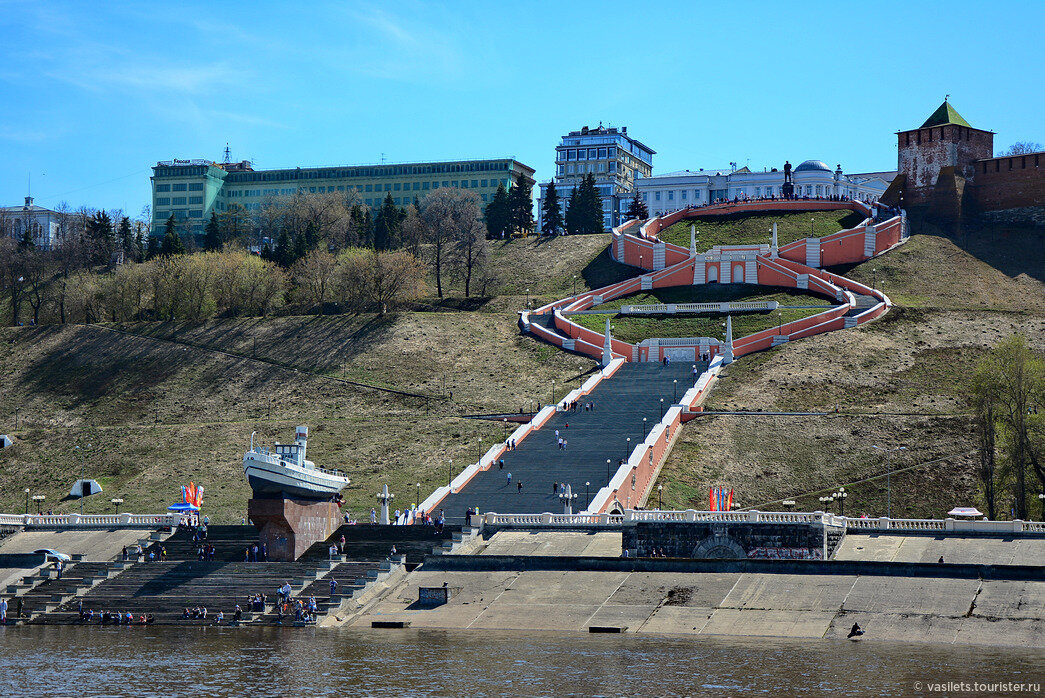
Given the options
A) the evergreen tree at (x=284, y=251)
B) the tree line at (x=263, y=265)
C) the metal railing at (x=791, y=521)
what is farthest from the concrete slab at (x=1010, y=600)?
the evergreen tree at (x=284, y=251)

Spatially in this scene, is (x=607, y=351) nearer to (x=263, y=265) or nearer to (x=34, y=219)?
(x=263, y=265)

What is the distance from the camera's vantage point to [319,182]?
170 meters

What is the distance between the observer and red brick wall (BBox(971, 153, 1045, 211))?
10688 centimetres

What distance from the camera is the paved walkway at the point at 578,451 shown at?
2355 inches

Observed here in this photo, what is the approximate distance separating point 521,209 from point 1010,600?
9495 cm

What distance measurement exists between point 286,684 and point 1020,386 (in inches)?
1487

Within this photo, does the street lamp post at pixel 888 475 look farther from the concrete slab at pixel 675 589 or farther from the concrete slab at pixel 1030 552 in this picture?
the concrete slab at pixel 675 589

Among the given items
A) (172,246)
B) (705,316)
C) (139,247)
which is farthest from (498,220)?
(705,316)

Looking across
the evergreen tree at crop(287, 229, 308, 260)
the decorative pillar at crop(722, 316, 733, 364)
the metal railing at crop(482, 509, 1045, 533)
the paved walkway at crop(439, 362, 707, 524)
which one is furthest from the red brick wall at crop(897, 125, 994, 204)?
the metal railing at crop(482, 509, 1045, 533)

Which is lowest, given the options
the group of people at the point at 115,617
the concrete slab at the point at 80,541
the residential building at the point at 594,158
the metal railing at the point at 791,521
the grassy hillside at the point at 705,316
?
the group of people at the point at 115,617

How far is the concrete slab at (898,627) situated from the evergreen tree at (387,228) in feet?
281

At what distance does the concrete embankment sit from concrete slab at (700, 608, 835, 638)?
34 millimetres

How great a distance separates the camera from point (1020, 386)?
5809 cm

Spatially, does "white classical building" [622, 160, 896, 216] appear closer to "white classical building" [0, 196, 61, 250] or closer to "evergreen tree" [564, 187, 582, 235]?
"evergreen tree" [564, 187, 582, 235]
